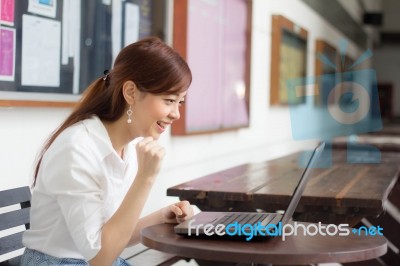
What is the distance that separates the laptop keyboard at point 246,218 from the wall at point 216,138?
2.30ft

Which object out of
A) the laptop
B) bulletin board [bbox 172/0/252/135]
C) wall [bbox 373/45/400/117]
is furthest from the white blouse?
wall [bbox 373/45/400/117]

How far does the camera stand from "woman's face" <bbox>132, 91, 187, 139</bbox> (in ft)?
5.63

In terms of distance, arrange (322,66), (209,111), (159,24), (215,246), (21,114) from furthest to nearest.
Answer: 1. (322,66)
2. (209,111)
3. (159,24)
4. (21,114)
5. (215,246)

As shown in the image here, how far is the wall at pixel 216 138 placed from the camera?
233 cm

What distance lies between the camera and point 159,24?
337cm

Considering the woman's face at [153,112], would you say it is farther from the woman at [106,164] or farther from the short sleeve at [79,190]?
the short sleeve at [79,190]

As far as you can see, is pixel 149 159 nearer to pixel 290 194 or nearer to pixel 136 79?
pixel 136 79

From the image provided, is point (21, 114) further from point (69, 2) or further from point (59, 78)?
point (69, 2)

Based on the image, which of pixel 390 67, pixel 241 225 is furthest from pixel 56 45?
pixel 390 67

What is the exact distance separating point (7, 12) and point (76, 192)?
89 cm

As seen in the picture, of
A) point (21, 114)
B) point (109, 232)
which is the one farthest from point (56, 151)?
point (21, 114)

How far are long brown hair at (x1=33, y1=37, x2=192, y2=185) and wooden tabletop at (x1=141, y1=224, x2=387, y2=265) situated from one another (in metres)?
0.37

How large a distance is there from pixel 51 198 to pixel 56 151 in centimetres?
13

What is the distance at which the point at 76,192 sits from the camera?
5.13ft
